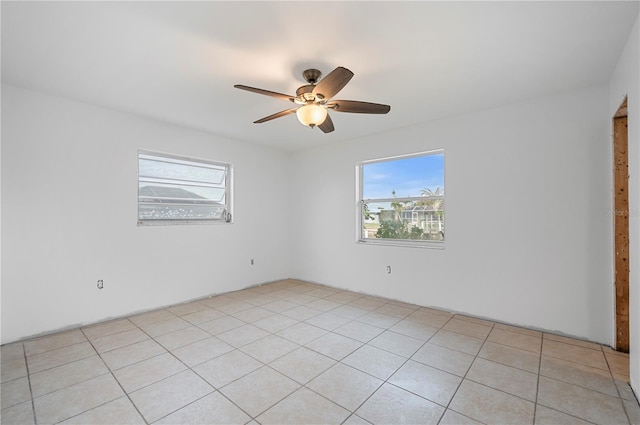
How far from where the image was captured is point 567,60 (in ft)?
7.59

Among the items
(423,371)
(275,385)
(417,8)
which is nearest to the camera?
(417,8)

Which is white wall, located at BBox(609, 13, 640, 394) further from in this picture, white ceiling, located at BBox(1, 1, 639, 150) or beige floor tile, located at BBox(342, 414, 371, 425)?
beige floor tile, located at BBox(342, 414, 371, 425)

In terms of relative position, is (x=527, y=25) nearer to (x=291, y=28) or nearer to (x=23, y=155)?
(x=291, y=28)

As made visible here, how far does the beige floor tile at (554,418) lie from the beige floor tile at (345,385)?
38.2 inches

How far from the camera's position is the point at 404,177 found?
13.8 feet

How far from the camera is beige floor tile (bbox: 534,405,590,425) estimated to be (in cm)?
170

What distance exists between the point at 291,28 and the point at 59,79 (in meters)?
2.35

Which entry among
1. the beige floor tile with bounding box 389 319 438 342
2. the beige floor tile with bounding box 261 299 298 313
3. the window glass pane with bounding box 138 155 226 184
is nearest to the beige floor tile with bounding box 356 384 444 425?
the beige floor tile with bounding box 389 319 438 342

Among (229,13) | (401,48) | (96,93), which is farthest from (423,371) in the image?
(96,93)

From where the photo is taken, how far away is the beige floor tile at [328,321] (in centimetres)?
319

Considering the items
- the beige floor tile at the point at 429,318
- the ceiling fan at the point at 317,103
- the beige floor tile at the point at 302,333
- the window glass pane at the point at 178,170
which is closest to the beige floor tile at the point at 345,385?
the beige floor tile at the point at 302,333

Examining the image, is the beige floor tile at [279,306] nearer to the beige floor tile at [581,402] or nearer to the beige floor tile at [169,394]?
the beige floor tile at [169,394]

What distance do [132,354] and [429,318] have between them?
3121 mm

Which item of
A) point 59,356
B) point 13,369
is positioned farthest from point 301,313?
point 13,369
